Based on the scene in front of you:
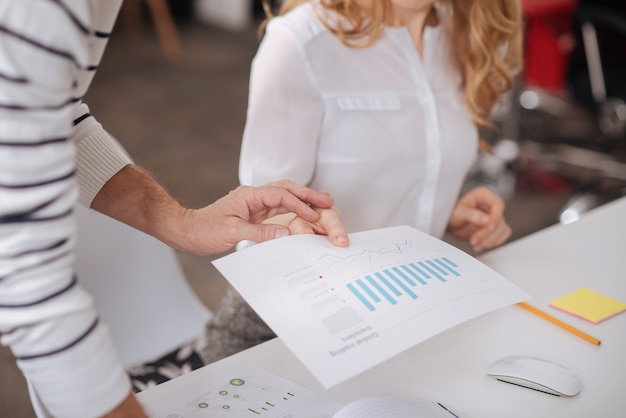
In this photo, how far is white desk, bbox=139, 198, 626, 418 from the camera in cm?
87

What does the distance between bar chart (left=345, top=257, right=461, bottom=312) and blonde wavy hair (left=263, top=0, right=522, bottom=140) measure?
1.70 ft

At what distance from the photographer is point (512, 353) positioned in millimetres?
975

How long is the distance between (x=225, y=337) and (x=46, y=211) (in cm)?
76

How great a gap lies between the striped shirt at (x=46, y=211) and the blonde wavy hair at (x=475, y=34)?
2.37 feet

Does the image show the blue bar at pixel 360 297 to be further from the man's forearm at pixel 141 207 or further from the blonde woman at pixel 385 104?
the blonde woman at pixel 385 104

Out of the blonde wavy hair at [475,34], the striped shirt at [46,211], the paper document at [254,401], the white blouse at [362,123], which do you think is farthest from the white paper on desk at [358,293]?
the blonde wavy hair at [475,34]

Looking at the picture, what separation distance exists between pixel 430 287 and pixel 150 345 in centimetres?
76

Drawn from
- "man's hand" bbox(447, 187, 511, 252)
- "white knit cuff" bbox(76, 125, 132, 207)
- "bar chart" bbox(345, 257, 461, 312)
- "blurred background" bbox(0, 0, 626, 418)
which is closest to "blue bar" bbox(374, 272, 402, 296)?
"bar chart" bbox(345, 257, 461, 312)

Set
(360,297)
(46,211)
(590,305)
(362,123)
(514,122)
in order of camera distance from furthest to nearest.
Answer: (514,122), (362,123), (590,305), (360,297), (46,211)

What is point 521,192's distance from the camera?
3.04 metres

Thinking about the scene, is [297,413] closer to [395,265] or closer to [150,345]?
[395,265]

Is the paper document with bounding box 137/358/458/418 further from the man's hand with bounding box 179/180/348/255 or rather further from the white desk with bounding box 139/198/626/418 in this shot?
the man's hand with bounding box 179/180/348/255

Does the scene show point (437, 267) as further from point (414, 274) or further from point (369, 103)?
point (369, 103)

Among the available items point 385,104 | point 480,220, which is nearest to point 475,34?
point 385,104
